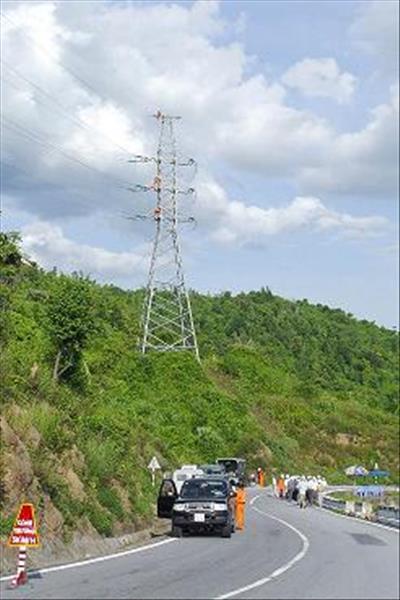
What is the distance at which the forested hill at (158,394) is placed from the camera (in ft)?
86.8

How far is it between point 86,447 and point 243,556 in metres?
8.21

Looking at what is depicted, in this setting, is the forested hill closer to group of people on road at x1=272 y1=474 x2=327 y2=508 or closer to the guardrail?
group of people on road at x1=272 y1=474 x2=327 y2=508

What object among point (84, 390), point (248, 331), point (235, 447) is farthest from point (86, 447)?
point (248, 331)

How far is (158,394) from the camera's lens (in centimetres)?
8644

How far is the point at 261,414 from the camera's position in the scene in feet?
342

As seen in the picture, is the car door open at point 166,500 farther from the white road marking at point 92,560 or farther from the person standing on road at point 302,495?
the person standing on road at point 302,495

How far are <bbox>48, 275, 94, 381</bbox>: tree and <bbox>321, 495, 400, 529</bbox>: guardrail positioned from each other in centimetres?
1480

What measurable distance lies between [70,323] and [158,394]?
113ft

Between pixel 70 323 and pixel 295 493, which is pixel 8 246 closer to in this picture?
pixel 70 323

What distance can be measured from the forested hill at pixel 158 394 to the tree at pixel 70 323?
80 mm

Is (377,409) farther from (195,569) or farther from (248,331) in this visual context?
(195,569)

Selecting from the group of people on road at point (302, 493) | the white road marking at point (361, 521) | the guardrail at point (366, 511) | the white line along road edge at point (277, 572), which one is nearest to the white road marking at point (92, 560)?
the white line along road edge at point (277, 572)

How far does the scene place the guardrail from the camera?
116 feet

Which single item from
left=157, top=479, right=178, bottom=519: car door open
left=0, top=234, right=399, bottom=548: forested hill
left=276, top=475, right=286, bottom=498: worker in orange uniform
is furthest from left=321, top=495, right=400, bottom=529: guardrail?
left=276, top=475, right=286, bottom=498: worker in orange uniform
